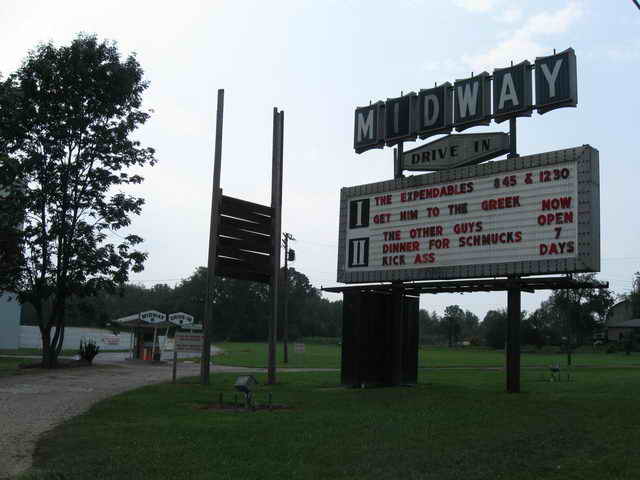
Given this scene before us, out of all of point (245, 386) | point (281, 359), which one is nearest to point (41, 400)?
point (245, 386)

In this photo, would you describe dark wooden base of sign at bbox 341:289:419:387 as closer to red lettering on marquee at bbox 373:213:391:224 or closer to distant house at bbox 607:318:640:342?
red lettering on marquee at bbox 373:213:391:224

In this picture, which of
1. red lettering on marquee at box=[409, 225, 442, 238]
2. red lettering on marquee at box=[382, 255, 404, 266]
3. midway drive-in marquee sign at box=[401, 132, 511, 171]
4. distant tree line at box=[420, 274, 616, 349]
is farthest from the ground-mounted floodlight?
distant tree line at box=[420, 274, 616, 349]

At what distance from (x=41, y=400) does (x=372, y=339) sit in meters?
9.12

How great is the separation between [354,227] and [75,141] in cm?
1791

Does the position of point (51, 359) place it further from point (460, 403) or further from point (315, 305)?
point (315, 305)

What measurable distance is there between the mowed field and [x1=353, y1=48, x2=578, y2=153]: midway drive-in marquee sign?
23.0ft

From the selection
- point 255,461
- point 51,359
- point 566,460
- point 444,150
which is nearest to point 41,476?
point 255,461

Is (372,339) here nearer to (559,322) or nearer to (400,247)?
(400,247)

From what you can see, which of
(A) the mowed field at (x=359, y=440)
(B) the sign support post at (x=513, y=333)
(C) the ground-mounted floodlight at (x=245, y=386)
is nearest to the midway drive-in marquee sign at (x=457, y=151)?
(B) the sign support post at (x=513, y=333)

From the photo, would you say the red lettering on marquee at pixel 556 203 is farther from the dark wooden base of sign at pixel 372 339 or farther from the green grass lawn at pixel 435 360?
the green grass lawn at pixel 435 360

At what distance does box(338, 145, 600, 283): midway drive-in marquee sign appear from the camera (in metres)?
15.4

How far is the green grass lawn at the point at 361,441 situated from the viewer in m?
8.20

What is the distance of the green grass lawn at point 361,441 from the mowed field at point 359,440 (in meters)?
0.02

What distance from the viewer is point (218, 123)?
79.7ft
